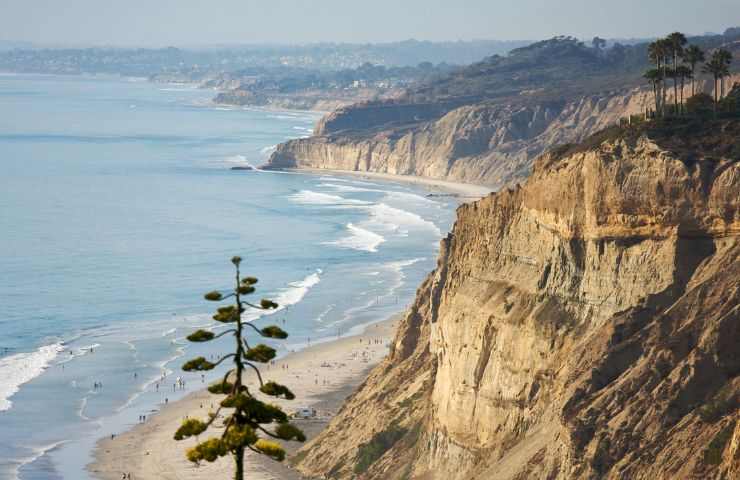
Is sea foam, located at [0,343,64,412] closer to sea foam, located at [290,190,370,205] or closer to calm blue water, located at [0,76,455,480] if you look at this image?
calm blue water, located at [0,76,455,480]

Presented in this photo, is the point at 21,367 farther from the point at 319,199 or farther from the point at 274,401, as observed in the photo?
the point at 319,199

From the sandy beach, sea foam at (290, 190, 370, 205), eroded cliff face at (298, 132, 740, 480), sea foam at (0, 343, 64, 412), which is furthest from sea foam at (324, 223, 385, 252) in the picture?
eroded cliff face at (298, 132, 740, 480)

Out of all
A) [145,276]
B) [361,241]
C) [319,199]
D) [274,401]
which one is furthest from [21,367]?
[319,199]

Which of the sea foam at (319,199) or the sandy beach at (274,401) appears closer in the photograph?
the sandy beach at (274,401)

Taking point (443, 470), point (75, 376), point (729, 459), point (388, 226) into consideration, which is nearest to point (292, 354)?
point (75, 376)

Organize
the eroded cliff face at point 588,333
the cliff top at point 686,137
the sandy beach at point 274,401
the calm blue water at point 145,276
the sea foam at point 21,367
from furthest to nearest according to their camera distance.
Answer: the sea foam at point 21,367 → the calm blue water at point 145,276 → the sandy beach at point 274,401 → the cliff top at point 686,137 → the eroded cliff face at point 588,333

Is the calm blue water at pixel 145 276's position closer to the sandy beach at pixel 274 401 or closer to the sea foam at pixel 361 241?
the sea foam at pixel 361 241

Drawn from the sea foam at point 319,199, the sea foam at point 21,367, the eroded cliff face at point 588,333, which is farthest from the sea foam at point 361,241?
the eroded cliff face at point 588,333
